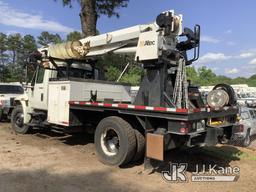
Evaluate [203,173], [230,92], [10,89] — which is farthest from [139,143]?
[10,89]

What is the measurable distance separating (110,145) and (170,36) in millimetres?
2865

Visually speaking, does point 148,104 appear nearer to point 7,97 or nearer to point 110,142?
point 110,142

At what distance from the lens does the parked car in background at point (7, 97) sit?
1477 centimetres

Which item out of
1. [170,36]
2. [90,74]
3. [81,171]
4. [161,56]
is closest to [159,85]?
[161,56]

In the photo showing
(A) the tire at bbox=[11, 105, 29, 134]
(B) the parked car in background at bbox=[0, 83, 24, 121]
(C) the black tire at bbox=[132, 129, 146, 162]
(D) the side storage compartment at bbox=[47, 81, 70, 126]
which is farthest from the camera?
(B) the parked car in background at bbox=[0, 83, 24, 121]

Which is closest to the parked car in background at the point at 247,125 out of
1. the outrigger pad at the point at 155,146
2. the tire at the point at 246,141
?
the tire at the point at 246,141

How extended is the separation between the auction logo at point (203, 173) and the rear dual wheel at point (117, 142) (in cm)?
82

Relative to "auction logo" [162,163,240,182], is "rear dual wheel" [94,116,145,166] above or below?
above

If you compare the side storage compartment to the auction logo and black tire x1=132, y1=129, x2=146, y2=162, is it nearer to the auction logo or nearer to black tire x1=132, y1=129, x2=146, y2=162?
black tire x1=132, y1=129, x2=146, y2=162

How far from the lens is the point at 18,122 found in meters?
12.1

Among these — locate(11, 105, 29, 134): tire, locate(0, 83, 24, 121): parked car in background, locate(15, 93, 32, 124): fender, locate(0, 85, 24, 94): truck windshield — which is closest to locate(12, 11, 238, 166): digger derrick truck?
locate(15, 93, 32, 124): fender

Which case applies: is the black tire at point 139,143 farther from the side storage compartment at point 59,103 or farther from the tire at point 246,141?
the tire at point 246,141

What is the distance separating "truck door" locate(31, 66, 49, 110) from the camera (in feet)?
34.4

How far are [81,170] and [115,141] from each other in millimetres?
1054
